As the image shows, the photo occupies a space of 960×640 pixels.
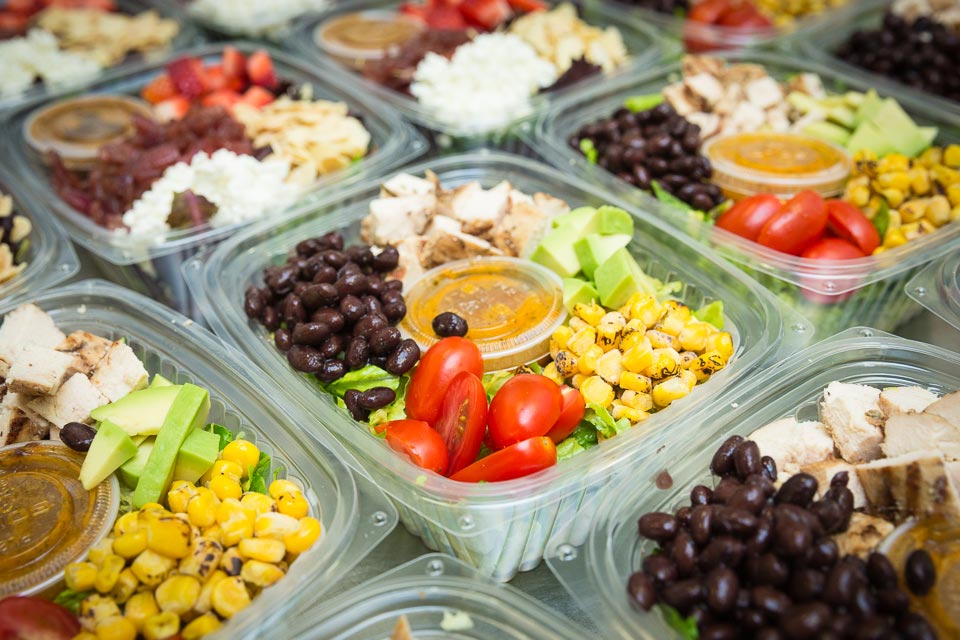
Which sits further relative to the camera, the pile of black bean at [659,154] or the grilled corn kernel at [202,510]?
the pile of black bean at [659,154]

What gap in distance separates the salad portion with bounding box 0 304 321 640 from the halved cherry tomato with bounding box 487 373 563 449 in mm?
557

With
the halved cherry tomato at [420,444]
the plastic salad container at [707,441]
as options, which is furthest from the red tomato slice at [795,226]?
the halved cherry tomato at [420,444]

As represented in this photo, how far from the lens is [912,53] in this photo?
4035 mm

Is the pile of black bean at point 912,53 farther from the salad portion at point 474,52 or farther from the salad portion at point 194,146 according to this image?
the salad portion at point 194,146

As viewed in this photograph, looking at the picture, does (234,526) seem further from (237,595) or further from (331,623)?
(331,623)

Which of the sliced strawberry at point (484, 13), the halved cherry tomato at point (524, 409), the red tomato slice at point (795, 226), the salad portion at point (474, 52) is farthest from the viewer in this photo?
the sliced strawberry at point (484, 13)

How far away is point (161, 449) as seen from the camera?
6.95 feet

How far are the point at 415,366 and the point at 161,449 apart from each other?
0.77 m

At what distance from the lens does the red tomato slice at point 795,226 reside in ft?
9.45

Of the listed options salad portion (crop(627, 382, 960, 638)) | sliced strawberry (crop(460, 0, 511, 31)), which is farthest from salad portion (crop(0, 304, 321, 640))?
sliced strawberry (crop(460, 0, 511, 31))

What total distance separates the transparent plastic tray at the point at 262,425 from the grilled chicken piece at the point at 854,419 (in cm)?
121

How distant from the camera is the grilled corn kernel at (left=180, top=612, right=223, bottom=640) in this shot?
1.76 metres

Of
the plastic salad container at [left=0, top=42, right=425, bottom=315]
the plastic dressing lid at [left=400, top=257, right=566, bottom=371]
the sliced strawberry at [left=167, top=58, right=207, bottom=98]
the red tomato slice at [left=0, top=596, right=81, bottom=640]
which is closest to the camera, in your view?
the red tomato slice at [left=0, top=596, right=81, bottom=640]

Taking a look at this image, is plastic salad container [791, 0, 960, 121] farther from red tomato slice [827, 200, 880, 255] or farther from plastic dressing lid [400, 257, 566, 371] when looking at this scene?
plastic dressing lid [400, 257, 566, 371]
